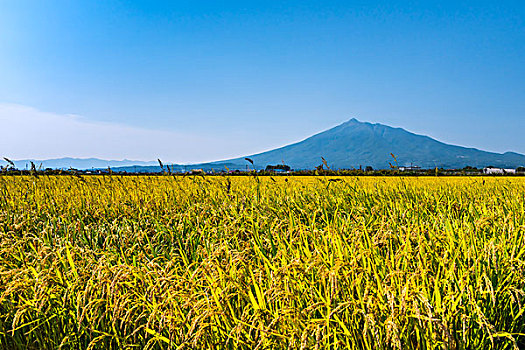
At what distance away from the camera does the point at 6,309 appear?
112 inches

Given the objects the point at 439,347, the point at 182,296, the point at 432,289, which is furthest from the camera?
the point at 432,289

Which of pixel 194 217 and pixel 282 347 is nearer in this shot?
pixel 282 347

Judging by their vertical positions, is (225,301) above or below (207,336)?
above

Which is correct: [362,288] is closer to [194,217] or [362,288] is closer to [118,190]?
[194,217]

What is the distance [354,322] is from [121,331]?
59.2 inches

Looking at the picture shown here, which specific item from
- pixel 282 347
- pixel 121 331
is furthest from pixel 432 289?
pixel 121 331

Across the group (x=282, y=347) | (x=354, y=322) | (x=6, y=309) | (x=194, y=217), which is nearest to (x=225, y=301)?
(x=282, y=347)

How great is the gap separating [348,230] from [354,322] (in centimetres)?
186

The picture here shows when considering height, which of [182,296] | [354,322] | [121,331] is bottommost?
[121,331]

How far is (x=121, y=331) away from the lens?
8.61 feet

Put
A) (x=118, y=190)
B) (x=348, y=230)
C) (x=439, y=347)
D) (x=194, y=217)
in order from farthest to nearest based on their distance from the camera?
(x=118, y=190) < (x=194, y=217) < (x=348, y=230) < (x=439, y=347)

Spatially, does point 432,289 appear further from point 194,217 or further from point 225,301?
point 194,217

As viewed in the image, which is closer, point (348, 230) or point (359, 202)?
point (348, 230)

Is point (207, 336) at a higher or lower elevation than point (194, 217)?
lower
